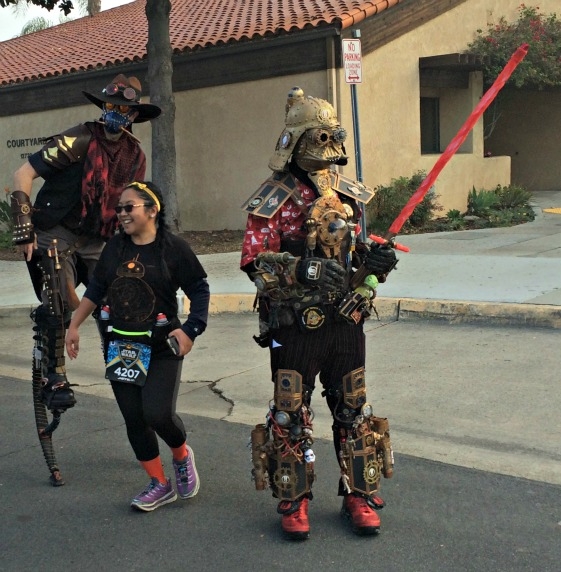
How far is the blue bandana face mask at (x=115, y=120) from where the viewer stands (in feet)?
14.8

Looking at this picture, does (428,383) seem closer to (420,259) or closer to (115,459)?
(115,459)

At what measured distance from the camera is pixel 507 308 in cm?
757

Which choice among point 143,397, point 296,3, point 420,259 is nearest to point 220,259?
point 420,259

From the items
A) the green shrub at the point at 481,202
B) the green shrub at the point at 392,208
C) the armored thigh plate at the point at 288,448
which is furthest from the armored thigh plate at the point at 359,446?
the green shrub at the point at 481,202

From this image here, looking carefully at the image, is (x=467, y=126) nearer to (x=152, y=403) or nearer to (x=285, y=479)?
(x=285, y=479)

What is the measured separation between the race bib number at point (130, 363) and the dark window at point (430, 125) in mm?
13475

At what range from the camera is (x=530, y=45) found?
53.0ft

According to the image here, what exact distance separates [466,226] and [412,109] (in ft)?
7.86

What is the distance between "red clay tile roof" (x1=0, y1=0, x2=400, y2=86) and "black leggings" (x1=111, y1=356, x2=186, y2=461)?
34.5ft

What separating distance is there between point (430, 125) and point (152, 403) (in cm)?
1390

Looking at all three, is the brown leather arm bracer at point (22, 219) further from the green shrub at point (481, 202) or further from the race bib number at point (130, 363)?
the green shrub at point (481, 202)

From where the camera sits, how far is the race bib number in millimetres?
3773

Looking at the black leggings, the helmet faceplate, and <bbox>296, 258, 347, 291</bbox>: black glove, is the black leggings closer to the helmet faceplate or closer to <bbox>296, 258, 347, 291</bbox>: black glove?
<bbox>296, 258, 347, 291</bbox>: black glove

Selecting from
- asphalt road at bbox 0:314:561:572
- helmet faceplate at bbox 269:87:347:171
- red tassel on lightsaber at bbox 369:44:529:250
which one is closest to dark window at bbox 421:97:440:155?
asphalt road at bbox 0:314:561:572
